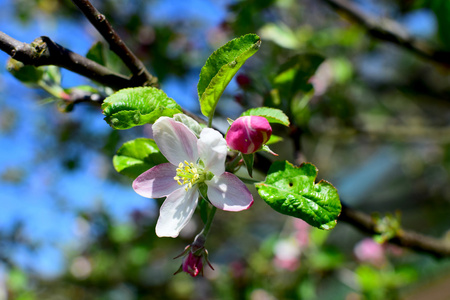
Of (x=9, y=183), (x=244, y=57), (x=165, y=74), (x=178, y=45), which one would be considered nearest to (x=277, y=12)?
(x=178, y=45)

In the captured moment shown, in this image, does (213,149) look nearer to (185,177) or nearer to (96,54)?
(185,177)

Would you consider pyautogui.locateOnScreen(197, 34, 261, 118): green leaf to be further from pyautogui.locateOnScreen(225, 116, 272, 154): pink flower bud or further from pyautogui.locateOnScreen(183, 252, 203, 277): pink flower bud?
pyautogui.locateOnScreen(183, 252, 203, 277): pink flower bud

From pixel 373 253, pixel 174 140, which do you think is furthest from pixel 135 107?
pixel 373 253

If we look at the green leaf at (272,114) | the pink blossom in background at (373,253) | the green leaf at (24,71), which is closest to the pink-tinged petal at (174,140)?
the green leaf at (272,114)

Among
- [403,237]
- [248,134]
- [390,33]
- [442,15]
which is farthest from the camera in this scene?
[390,33]

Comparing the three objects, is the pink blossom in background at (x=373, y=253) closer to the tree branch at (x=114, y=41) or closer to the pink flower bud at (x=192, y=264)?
the pink flower bud at (x=192, y=264)

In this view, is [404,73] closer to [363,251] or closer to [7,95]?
[363,251]
